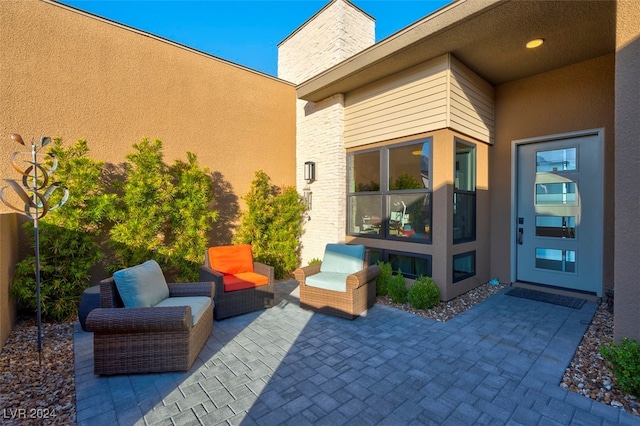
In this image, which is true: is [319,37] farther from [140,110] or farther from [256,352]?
[256,352]

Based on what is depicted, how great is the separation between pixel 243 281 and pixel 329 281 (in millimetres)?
1249

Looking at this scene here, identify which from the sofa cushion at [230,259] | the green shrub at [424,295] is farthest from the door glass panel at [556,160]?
the sofa cushion at [230,259]

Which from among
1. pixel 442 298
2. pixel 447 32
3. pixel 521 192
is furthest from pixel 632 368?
pixel 447 32

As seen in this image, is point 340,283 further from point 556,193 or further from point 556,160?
point 556,160

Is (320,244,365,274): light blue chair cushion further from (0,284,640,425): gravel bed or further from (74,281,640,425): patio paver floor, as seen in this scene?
(0,284,640,425): gravel bed

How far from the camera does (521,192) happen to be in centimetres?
525

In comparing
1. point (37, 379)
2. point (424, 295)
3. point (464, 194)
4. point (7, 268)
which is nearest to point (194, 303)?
point (37, 379)

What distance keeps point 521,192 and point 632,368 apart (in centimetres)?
359

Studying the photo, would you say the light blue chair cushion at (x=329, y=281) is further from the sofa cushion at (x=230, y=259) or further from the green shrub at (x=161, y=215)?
the green shrub at (x=161, y=215)

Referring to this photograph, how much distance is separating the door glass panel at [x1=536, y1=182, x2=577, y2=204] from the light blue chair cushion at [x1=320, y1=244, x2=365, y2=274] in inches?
131

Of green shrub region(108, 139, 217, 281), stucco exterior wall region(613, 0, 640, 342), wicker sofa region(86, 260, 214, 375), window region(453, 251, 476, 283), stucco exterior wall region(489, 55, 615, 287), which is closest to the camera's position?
stucco exterior wall region(613, 0, 640, 342)

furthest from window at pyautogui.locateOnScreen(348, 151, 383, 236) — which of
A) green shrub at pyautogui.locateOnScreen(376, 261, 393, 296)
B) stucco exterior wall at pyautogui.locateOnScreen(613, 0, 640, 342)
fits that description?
stucco exterior wall at pyautogui.locateOnScreen(613, 0, 640, 342)

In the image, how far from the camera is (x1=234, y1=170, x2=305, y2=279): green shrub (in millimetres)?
6000

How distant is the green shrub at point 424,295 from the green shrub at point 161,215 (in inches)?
142
